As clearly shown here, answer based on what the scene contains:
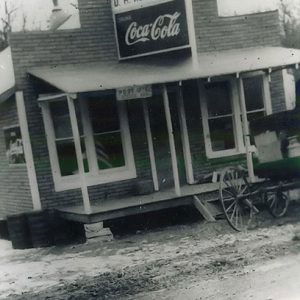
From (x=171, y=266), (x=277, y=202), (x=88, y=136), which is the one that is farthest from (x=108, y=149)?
(x=171, y=266)

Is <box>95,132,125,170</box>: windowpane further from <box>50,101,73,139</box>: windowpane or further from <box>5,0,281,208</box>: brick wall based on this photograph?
<box>50,101,73,139</box>: windowpane

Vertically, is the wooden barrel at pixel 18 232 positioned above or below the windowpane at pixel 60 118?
below

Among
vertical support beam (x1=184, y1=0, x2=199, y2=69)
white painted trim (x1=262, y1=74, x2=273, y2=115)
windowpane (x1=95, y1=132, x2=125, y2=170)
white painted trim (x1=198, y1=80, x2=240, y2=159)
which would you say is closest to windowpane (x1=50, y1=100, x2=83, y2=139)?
windowpane (x1=95, y1=132, x2=125, y2=170)

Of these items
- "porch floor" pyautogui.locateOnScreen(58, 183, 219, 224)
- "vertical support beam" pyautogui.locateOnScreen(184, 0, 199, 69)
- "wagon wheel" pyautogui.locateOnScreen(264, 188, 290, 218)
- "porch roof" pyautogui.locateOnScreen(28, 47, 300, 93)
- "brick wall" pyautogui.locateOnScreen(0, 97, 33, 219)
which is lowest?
"wagon wheel" pyautogui.locateOnScreen(264, 188, 290, 218)

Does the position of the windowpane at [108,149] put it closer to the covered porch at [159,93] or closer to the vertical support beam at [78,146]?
the covered porch at [159,93]

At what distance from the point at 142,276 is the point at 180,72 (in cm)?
461

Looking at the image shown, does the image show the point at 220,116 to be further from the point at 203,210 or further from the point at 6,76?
the point at 6,76

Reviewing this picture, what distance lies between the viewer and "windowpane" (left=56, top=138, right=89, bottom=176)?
11414mm

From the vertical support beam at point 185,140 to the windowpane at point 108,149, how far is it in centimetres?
135

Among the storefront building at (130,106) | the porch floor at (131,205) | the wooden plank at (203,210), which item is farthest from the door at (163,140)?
the wooden plank at (203,210)

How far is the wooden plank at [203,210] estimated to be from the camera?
1060cm

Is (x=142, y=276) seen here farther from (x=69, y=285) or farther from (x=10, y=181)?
(x=10, y=181)

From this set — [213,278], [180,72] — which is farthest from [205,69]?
[213,278]

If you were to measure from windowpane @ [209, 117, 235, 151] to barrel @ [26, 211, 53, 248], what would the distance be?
408 cm
